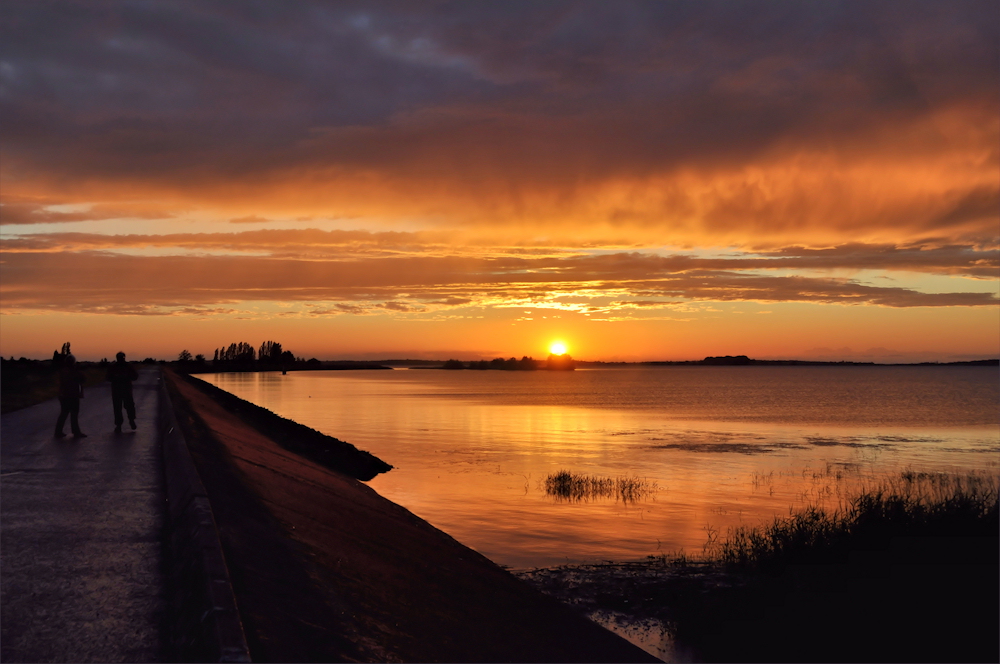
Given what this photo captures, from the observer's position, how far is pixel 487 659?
818 cm

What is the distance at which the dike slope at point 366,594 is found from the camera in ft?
23.6

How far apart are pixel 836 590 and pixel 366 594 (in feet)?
23.7

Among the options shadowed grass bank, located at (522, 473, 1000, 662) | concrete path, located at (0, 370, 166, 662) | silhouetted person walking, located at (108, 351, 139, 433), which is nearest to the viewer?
concrete path, located at (0, 370, 166, 662)

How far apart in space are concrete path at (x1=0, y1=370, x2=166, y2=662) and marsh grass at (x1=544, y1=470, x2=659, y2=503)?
13.4 metres

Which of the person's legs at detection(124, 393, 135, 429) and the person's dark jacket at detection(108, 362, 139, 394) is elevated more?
the person's dark jacket at detection(108, 362, 139, 394)

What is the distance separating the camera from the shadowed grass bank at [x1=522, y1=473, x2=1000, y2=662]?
33.3ft

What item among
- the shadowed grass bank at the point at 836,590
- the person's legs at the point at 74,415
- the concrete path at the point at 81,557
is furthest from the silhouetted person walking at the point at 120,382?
the shadowed grass bank at the point at 836,590

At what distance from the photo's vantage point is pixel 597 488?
2555 centimetres

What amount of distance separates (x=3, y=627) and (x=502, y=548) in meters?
12.0

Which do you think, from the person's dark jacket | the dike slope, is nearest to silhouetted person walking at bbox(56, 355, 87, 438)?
the person's dark jacket

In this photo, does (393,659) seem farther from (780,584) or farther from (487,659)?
(780,584)

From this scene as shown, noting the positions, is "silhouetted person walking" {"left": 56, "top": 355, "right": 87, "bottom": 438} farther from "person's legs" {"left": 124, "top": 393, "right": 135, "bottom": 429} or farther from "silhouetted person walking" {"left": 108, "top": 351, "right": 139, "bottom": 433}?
"person's legs" {"left": 124, "top": 393, "right": 135, "bottom": 429}

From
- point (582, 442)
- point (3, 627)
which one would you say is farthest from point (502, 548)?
point (582, 442)

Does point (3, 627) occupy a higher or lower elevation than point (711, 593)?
higher
